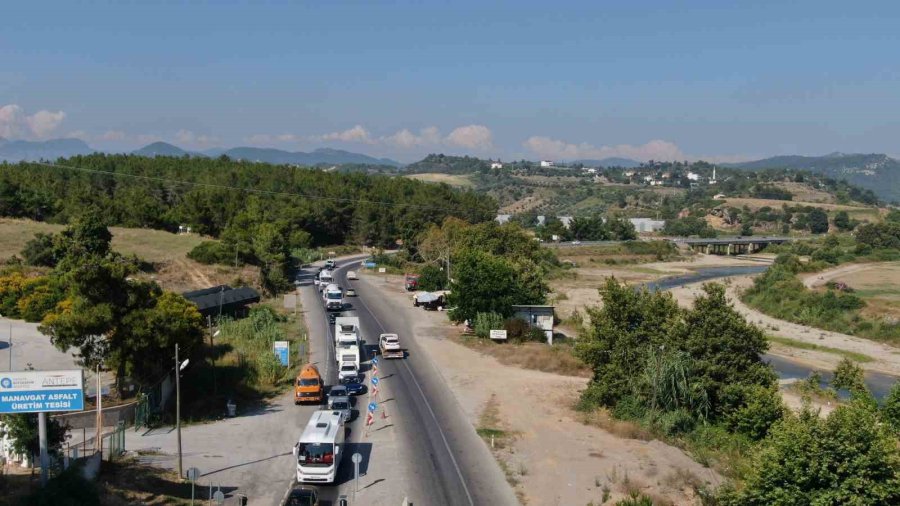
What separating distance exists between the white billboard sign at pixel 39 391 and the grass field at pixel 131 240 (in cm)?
5078

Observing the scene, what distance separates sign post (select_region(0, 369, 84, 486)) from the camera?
21.7m

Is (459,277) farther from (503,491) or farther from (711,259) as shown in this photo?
(711,259)

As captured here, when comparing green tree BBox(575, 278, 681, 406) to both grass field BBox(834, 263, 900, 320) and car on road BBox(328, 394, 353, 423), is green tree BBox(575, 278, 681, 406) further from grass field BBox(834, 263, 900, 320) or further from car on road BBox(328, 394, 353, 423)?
grass field BBox(834, 263, 900, 320)

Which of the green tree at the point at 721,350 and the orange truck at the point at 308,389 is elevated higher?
the green tree at the point at 721,350

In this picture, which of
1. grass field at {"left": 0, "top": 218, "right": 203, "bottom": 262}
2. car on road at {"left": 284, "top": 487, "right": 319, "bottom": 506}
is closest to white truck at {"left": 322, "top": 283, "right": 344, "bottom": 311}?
grass field at {"left": 0, "top": 218, "right": 203, "bottom": 262}

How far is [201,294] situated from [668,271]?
90.1 meters

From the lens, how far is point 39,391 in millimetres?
21906

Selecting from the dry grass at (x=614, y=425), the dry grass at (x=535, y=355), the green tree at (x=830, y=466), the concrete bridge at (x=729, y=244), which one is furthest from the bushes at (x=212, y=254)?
the concrete bridge at (x=729, y=244)

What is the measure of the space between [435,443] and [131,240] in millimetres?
67229

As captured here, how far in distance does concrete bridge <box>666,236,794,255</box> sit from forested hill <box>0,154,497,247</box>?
51687mm

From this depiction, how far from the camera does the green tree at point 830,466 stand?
2003 cm

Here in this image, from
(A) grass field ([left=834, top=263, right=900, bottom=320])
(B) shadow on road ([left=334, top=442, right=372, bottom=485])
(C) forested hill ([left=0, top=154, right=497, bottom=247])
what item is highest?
(C) forested hill ([left=0, top=154, right=497, bottom=247])

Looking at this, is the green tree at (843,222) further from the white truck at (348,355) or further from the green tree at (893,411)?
the white truck at (348,355)

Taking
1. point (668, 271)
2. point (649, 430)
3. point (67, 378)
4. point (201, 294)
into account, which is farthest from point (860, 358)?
point (668, 271)
